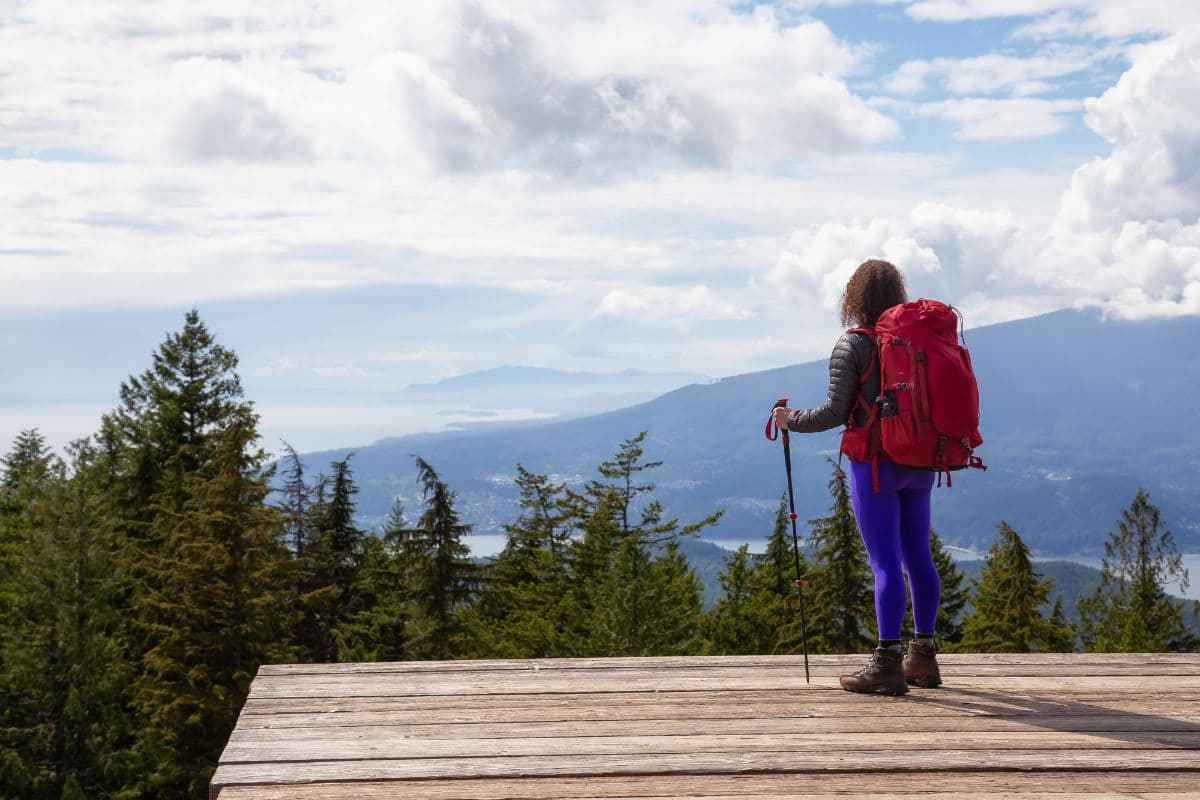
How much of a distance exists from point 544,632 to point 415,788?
2338 cm

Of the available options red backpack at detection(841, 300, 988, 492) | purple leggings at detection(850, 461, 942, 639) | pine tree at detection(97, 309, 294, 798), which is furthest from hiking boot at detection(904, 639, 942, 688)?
pine tree at detection(97, 309, 294, 798)

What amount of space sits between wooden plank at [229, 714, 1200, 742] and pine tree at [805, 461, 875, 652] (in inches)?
1098

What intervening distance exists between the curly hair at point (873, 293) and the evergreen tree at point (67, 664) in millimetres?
29067

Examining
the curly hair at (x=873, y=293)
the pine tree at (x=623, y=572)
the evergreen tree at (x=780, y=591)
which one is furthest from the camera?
the evergreen tree at (x=780, y=591)

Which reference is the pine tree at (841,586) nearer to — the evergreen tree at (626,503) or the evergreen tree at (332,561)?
the evergreen tree at (626,503)

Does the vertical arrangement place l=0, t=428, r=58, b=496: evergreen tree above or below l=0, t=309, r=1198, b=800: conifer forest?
above

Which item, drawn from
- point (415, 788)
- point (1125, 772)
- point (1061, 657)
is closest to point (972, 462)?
point (1125, 772)

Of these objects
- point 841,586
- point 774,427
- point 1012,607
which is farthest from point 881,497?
point 1012,607

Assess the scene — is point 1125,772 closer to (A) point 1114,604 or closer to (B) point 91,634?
(B) point 91,634

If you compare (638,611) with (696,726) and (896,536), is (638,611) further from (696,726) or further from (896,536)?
(696,726)

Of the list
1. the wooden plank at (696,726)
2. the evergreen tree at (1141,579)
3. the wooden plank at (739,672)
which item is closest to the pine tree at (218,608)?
the wooden plank at (739,672)

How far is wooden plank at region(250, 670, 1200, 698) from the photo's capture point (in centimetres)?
603

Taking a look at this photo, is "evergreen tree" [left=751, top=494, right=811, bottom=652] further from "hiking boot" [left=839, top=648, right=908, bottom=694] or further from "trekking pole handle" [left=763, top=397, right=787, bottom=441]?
"hiking boot" [left=839, top=648, right=908, bottom=694]

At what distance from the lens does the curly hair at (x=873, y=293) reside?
19.2 ft
